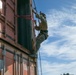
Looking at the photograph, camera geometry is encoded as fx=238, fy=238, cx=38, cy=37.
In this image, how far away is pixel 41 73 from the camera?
915 cm

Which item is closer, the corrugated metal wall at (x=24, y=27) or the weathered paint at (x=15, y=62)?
the weathered paint at (x=15, y=62)

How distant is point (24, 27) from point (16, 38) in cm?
109

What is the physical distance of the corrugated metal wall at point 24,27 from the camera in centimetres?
906

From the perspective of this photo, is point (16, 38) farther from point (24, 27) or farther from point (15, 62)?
point (15, 62)

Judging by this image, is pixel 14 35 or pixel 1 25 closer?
pixel 1 25

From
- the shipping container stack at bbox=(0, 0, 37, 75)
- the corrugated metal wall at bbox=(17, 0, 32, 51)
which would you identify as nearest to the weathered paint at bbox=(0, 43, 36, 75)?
the shipping container stack at bbox=(0, 0, 37, 75)

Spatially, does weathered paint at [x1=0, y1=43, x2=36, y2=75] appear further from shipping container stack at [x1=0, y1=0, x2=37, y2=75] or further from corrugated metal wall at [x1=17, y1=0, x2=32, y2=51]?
corrugated metal wall at [x1=17, y1=0, x2=32, y2=51]

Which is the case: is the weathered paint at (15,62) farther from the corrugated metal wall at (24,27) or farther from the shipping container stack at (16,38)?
the corrugated metal wall at (24,27)

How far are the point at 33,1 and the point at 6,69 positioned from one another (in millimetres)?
4178

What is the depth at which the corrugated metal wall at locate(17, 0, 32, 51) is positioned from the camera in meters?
9.06

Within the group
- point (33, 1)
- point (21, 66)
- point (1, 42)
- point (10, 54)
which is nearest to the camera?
point (1, 42)

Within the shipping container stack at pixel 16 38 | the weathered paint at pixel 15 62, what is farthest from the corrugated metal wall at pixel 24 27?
the weathered paint at pixel 15 62

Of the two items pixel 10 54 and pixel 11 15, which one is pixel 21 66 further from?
pixel 11 15

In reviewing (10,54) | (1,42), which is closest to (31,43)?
(10,54)
